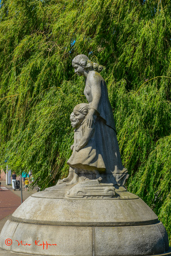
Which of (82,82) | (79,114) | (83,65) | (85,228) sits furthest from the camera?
(82,82)

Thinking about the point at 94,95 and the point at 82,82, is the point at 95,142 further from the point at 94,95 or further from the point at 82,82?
the point at 82,82

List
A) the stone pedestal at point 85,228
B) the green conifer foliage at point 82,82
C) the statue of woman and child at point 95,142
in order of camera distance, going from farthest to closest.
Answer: the green conifer foliage at point 82,82 → the statue of woman and child at point 95,142 → the stone pedestal at point 85,228

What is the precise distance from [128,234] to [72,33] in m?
7.22

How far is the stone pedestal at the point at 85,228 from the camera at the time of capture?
639cm

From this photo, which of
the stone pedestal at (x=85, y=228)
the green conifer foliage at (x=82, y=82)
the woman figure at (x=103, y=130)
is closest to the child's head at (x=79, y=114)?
the woman figure at (x=103, y=130)

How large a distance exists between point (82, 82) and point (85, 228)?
19.5ft

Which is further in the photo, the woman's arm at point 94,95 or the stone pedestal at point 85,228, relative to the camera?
the woman's arm at point 94,95

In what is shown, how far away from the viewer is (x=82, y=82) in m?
11.8

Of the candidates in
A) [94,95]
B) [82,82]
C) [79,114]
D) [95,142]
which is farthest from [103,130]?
[82,82]

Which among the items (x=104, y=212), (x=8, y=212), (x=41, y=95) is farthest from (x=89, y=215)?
(x=8, y=212)

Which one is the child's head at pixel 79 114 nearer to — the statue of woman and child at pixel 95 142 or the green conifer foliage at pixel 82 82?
the statue of woman and child at pixel 95 142

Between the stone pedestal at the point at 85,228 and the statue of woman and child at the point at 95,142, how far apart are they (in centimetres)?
46

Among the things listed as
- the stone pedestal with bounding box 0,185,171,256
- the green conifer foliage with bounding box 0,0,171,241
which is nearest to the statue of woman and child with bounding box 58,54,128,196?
the stone pedestal with bounding box 0,185,171,256

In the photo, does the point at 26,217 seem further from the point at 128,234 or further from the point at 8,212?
the point at 8,212
